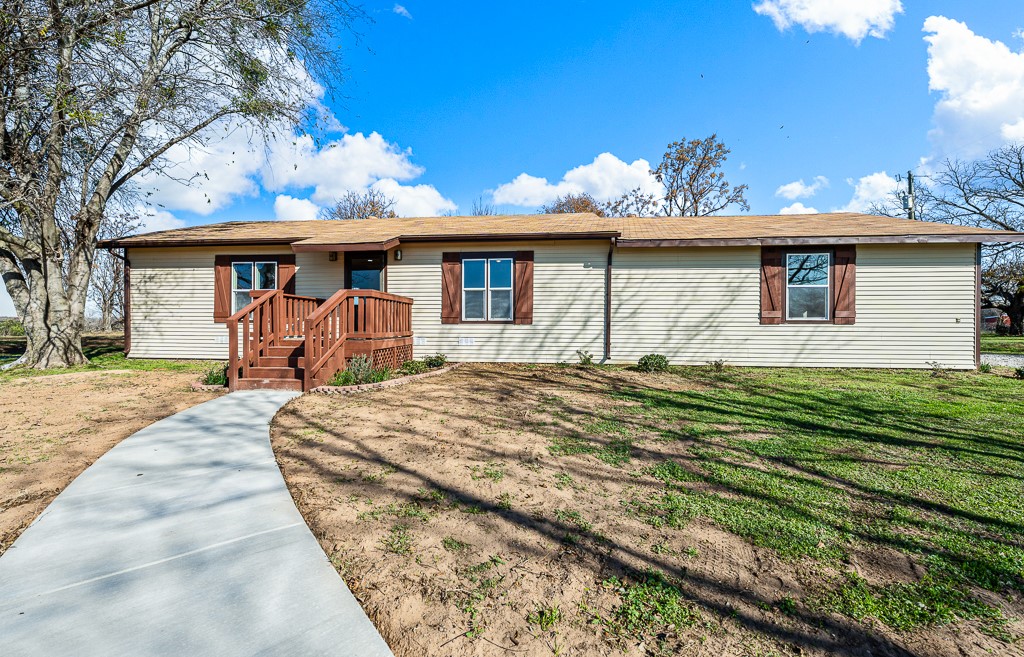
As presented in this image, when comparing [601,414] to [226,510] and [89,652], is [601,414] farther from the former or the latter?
[89,652]

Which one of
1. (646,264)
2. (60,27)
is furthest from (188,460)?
(60,27)

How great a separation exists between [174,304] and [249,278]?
208 centimetres

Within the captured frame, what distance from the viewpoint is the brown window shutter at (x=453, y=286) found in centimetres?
1045

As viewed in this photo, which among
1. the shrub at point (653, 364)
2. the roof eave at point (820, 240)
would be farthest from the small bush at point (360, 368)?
the roof eave at point (820, 240)

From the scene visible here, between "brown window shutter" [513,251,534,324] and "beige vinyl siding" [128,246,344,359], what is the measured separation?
681 centimetres

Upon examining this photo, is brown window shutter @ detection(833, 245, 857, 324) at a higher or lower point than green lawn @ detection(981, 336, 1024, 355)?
higher

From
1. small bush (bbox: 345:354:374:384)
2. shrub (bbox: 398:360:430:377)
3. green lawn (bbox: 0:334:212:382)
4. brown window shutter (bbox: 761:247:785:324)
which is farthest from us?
brown window shutter (bbox: 761:247:785:324)

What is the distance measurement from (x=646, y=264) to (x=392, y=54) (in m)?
9.52

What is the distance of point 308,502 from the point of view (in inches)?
109

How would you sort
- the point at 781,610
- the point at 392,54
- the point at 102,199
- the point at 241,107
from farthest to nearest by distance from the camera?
1. the point at 392,54
2. the point at 241,107
3. the point at 102,199
4. the point at 781,610

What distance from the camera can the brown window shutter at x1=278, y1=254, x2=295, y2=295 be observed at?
11031 millimetres

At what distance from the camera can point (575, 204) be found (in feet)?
100

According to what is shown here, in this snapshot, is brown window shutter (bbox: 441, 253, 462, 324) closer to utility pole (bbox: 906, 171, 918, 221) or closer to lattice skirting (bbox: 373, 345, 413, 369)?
lattice skirting (bbox: 373, 345, 413, 369)

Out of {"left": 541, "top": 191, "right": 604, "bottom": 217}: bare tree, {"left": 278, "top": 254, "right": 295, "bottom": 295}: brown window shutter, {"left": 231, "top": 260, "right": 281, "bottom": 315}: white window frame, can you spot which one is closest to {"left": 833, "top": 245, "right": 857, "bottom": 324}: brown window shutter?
{"left": 278, "top": 254, "right": 295, "bottom": 295}: brown window shutter
